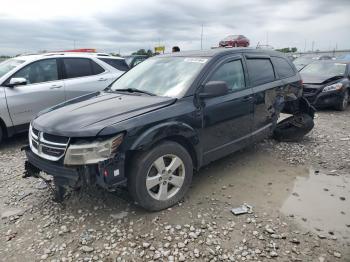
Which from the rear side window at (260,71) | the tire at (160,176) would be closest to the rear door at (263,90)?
the rear side window at (260,71)

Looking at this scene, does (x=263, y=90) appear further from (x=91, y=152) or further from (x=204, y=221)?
(x=91, y=152)

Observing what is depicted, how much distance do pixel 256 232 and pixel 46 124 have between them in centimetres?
241

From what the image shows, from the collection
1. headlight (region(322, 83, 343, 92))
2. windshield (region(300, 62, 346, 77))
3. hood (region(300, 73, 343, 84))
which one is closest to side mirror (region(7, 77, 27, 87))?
hood (region(300, 73, 343, 84))

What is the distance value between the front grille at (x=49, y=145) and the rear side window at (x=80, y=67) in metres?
3.44

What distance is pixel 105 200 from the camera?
12.6 ft

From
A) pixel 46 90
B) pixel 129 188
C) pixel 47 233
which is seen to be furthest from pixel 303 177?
pixel 46 90

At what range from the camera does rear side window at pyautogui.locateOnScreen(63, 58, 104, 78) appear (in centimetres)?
671

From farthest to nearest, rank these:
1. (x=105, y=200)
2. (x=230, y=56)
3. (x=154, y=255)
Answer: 1. (x=230, y=56)
2. (x=105, y=200)
3. (x=154, y=255)

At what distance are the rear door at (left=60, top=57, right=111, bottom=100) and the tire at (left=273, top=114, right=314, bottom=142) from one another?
12.5 feet

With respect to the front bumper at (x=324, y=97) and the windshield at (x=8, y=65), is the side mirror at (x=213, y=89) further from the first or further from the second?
the front bumper at (x=324, y=97)

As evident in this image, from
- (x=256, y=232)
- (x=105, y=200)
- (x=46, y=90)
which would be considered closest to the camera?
(x=256, y=232)

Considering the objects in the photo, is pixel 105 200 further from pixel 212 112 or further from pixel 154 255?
pixel 212 112

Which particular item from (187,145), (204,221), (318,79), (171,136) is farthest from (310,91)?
(204,221)

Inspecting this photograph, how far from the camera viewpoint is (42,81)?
635cm
